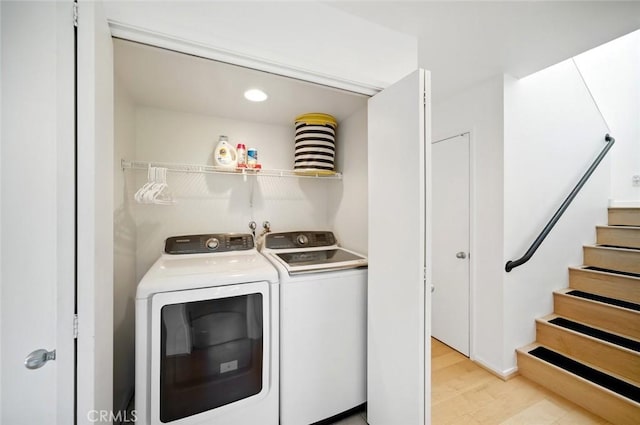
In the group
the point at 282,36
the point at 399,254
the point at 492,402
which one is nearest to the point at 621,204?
the point at 492,402

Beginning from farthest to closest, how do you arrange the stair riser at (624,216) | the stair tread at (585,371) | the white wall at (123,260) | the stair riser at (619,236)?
1. the stair riser at (624,216)
2. the stair riser at (619,236)
3. the stair tread at (585,371)
4. the white wall at (123,260)

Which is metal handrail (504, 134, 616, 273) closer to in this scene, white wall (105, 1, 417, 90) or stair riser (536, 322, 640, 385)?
stair riser (536, 322, 640, 385)

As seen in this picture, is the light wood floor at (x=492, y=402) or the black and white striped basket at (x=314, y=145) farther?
the black and white striped basket at (x=314, y=145)

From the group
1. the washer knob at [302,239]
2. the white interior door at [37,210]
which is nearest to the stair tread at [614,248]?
the washer knob at [302,239]

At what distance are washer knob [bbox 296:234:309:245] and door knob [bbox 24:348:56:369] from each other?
1479 mm

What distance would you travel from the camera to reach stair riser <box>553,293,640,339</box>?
179 cm

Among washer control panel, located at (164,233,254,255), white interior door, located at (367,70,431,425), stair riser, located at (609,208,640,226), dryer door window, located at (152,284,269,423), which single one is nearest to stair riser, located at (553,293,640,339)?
stair riser, located at (609,208,640,226)

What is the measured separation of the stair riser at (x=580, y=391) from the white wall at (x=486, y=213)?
234 mm

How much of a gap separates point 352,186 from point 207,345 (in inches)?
57.8

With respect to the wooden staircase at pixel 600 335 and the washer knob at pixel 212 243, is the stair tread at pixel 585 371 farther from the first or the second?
the washer knob at pixel 212 243

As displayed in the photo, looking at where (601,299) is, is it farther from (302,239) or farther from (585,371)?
(302,239)

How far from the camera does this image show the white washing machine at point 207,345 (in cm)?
109

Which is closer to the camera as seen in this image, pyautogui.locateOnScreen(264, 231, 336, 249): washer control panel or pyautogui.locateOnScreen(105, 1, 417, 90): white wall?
pyautogui.locateOnScreen(105, 1, 417, 90): white wall

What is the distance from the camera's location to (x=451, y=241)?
7.69 feet
